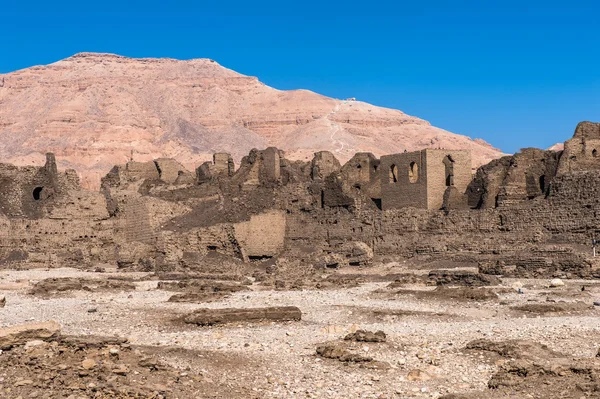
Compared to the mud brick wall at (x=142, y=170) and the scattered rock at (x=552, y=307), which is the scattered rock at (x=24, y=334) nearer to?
the scattered rock at (x=552, y=307)

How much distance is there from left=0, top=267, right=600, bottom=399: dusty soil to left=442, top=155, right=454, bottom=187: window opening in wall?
61.2 ft

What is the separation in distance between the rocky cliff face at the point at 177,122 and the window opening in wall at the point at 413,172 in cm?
8567

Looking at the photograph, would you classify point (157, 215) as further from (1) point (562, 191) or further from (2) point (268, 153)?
(1) point (562, 191)

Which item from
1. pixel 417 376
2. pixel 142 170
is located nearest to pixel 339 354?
pixel 417 376

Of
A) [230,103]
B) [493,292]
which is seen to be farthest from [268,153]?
[230,103]

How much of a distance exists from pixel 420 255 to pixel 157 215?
11188 mm

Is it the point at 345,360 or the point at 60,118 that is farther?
the point at 60,118

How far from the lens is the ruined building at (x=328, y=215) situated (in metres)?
37.4

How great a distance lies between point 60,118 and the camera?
6398 inches

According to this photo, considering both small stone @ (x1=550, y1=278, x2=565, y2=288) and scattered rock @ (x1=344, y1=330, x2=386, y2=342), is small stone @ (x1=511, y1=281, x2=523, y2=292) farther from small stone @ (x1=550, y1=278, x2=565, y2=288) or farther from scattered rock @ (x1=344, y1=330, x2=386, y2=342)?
scattered rock @ (x1=344, y1=330, x2=386, y2=342)

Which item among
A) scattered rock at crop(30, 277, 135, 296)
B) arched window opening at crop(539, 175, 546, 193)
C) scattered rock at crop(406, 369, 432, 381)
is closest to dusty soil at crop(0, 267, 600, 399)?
scattered rock at crop(406, 369, 432, 381)

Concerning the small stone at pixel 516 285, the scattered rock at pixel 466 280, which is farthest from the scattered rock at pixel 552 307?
the scattered rock at pixel 466 280

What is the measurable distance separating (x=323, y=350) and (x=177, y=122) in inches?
6328

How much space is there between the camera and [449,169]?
4419 centimetres
